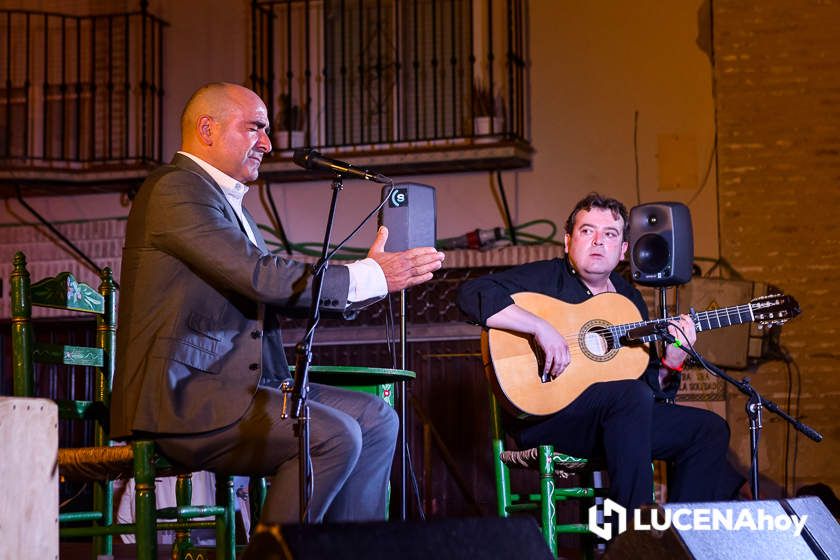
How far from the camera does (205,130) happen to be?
3125 millimetres

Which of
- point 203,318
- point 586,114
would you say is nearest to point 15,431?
point 203,318

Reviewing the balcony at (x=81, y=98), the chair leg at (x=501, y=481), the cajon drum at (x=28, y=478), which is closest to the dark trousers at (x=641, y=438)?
the chair leg at (x=501, y=481)

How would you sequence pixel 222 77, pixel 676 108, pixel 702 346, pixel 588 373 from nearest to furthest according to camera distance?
pixel 588 373 < pixel 702 346 < pixel 676 108 < pixel 222 77

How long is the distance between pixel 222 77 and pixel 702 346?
12.1ft

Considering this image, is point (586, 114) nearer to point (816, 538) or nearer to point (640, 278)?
point (640, 278)

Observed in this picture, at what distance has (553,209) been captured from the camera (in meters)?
6.69

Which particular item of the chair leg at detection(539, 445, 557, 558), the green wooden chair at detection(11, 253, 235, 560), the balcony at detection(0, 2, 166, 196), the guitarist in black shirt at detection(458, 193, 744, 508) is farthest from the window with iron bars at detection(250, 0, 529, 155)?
the green wooden chair at detection(11, 253, 235, 560)

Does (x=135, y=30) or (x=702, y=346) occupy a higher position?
(x=135, y=30)

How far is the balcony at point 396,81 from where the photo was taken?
6.70 m

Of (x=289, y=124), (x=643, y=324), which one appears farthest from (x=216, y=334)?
(x=289, y=124)

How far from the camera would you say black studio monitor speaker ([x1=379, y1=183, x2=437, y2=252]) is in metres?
4.79

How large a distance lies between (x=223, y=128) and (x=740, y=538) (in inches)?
72.4

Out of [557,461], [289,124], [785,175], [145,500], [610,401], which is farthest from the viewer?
[289,124]

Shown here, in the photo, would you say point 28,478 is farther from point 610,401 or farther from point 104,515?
point 610,401
